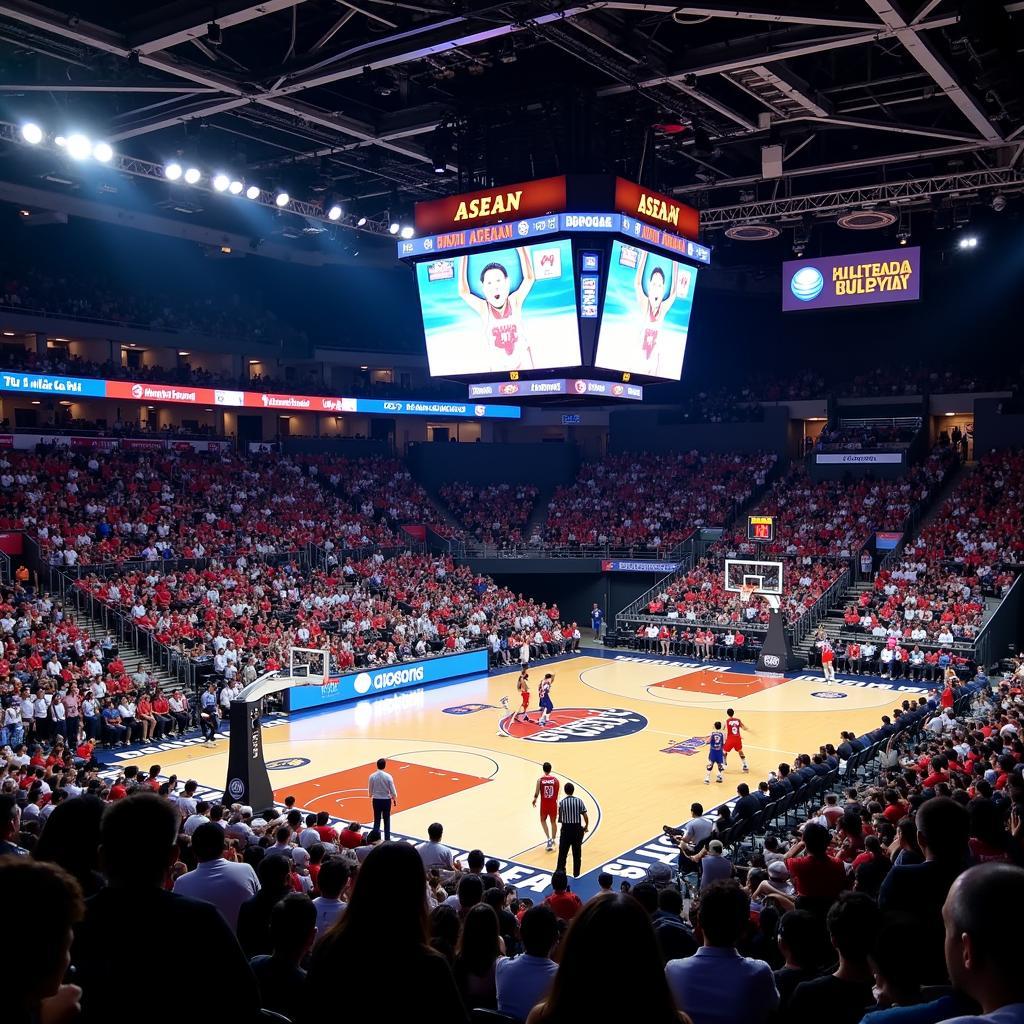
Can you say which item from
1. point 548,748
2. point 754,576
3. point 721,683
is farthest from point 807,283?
point 548,748

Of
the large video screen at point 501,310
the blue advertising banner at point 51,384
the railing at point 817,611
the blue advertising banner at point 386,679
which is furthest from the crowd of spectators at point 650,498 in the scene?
the large video screen at point 501,310

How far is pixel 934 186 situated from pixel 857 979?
2722cm

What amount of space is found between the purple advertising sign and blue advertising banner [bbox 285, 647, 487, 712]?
672 inches

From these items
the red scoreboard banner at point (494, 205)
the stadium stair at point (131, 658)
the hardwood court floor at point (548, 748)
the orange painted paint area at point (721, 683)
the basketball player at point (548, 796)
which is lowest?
the hardwood court floor at point (548, 748)

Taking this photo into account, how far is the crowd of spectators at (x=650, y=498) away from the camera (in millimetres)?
41125

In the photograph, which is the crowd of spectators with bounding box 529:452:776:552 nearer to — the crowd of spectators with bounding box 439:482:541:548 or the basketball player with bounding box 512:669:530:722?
the crowd of spectators with bounding box 439:482:541:548

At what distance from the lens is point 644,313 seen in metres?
21.2

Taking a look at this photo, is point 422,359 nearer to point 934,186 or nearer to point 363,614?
point 363,614

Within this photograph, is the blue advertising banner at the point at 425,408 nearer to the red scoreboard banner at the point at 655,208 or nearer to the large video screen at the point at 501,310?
the large video screen at the point at 501,310

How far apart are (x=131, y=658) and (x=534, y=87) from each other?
16866 mm

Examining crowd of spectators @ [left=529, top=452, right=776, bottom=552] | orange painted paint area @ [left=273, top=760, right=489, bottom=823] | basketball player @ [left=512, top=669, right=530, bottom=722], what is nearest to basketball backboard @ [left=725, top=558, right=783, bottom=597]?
crowd of spectators @ [left=529, top=452, right=776, bottom=552]

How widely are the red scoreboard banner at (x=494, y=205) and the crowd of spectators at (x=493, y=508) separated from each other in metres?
20.8

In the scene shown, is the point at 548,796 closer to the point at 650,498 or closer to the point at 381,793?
the point at 381,793

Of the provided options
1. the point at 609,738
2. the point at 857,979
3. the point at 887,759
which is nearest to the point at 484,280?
the point at 609,738
